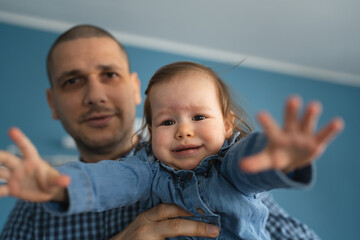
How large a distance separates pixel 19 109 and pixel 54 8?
83 centimetres

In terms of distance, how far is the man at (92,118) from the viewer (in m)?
1.00

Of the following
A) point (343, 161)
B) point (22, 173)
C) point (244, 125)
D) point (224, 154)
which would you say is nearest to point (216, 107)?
point (224, 154)

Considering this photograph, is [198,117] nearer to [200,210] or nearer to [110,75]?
[200,210]

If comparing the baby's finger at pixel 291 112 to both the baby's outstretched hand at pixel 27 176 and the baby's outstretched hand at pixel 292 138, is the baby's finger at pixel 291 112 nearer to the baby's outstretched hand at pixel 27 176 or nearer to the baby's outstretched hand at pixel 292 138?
the baby's outstretched hand at pixel 292 138

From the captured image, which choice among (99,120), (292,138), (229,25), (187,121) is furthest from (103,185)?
(229,25)

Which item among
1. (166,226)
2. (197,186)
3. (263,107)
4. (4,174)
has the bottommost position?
(263,107)

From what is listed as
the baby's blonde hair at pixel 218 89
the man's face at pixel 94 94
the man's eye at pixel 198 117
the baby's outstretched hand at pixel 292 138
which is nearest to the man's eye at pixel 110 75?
the man's face at pixel 94 94

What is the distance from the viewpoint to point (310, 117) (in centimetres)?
43

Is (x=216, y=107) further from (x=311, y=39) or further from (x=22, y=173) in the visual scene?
(x=311, y=39)

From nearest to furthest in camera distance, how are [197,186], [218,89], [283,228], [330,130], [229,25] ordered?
[330,130] → [197,186] → [218,89] → [283,228] → [229,25]

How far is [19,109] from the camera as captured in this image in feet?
8.14

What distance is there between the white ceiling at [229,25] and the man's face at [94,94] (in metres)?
1.23

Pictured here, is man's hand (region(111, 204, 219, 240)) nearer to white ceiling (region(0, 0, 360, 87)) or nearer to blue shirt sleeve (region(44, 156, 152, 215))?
blue shirt sleeve (region(44, 156, 152, 215))

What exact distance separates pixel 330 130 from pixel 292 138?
51mm
